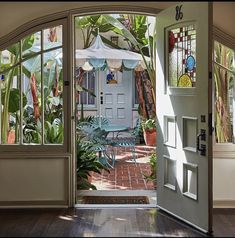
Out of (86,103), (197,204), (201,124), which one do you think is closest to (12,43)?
(201,124)

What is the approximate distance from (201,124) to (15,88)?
231cm

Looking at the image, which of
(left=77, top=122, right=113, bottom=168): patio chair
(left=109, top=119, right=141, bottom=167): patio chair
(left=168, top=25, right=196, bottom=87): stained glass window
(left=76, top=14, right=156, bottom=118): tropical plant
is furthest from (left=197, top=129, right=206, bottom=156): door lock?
(left=109, top=119, right=141, bottom=167): patio chair

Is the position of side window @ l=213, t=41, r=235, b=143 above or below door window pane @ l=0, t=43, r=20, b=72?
below

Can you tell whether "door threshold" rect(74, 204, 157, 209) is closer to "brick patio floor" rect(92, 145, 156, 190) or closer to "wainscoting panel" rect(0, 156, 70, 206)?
"wainscoting panel" rect(0, 156, 70, 206)

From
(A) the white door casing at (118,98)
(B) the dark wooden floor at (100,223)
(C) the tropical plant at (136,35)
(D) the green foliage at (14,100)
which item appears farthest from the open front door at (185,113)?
(A) the white door casing at (118,98)

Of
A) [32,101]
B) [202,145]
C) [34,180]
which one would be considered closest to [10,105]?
[32,101]

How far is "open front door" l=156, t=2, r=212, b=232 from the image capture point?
4316 millimetres

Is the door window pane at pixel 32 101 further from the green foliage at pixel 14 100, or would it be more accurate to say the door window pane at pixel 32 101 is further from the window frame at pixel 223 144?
the window frame at pixel 223 144

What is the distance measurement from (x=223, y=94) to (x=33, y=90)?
7.36 ft

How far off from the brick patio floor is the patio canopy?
6.22 ft

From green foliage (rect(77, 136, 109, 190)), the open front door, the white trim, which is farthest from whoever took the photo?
green foliage (rect(77, 136, 109, 190))

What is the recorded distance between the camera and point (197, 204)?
446cm

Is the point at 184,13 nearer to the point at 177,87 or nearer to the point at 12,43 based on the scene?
the point at 177,87

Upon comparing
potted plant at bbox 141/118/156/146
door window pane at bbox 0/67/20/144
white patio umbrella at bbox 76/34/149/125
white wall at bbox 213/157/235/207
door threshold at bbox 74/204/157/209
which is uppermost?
white patio umbrella at bbox 76/34/149/125
